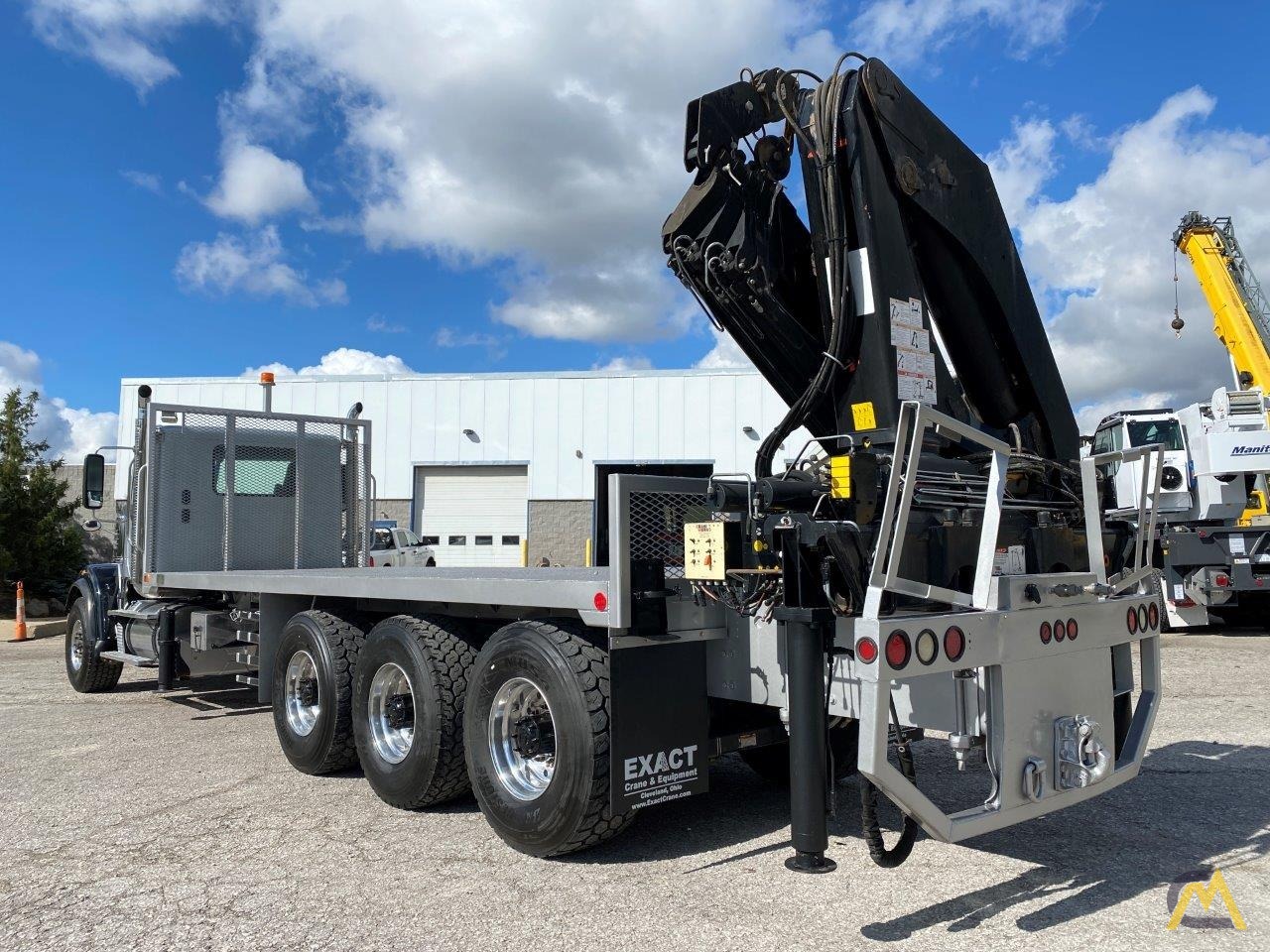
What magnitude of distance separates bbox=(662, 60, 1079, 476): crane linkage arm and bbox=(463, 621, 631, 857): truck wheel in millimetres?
1365

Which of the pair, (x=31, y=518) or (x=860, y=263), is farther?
(x=31, y=518)

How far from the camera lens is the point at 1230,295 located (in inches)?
683

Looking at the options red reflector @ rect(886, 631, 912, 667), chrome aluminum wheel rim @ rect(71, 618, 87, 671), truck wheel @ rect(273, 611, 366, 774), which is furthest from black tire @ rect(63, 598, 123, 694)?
red reflector @ rect(886, 631, 912, 667)

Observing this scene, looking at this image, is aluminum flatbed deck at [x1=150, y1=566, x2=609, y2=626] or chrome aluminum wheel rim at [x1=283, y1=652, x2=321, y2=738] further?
chrome aluminum wheel rim at [x1=283, y1=652, x2=321, y2=738]

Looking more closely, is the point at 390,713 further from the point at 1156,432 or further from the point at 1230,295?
the point at 1230,295

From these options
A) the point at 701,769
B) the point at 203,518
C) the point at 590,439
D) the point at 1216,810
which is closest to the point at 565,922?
the point at 701,769

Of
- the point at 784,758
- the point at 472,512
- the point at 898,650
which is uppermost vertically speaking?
the point at 472,512

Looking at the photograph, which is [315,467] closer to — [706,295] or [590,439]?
[706,295]

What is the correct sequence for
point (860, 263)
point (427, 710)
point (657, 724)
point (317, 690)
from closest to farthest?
point (657, 724) < point (860, 263) < point (427, 710) < point (317, 690)

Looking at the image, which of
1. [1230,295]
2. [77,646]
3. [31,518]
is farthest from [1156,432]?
[31,518]

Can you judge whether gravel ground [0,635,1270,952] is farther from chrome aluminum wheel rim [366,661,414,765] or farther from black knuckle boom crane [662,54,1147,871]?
black knuckle boom crane [662,54,1147,871]

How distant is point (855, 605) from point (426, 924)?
6.57ft

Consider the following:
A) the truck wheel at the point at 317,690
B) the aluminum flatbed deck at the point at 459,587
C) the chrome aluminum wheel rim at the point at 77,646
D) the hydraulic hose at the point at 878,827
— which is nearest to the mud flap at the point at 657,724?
the aluminum flatbed deck at the point at 459,587

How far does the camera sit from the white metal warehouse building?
24.2 m
